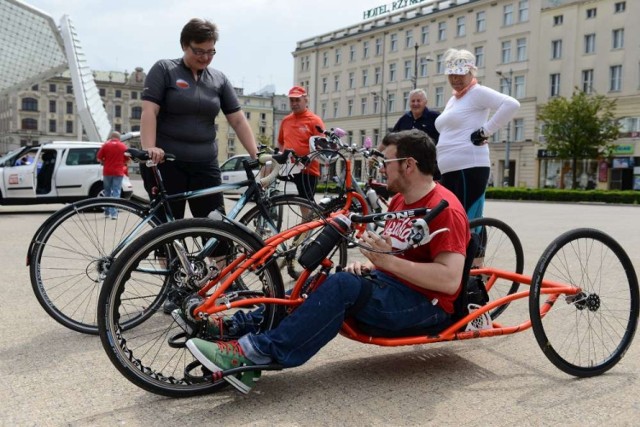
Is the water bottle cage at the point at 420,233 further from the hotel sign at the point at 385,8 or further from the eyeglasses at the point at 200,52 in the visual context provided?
the hotel sign at the point at 385,8

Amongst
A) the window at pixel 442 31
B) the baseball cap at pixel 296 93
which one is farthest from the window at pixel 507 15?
the baseball cap at pixel 296 93

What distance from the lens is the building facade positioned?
155 ft

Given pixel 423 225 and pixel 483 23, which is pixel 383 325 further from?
pixel 483 23

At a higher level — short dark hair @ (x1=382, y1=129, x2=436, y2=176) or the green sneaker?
short dark hair @ (x1=382, y1=129, x2=436, y2=176)

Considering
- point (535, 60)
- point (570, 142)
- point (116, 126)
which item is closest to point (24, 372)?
point (570, 142)

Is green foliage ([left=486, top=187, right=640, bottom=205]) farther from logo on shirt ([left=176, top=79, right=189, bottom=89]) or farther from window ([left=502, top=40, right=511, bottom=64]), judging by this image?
logo on shirt ([left=176, top=79, right=189, bottom=89])

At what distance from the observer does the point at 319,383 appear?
3.07 m

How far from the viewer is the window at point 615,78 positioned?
47469 millimetres

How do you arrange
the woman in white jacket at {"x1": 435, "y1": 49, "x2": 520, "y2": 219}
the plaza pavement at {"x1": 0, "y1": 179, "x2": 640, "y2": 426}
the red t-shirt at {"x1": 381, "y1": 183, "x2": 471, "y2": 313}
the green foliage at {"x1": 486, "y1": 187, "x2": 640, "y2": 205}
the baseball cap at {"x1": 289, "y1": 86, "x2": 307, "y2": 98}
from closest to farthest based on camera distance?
1. the plaza pavement at {"x1": 0, "y1": 179, "x2": 640, "y2": 426}
2. the red t-shirt at {"x1": 381, "y1": 183, "x2": 471, "y2": 313}
3. the woman in white jacket at {"x1": 435, "y1": 49, "x2": 520, "y2": 219}
4. the baseball cap at {"x1": 289, "y1": 86, "x2": 307, "y2": 98}
5. the green foliage at {"x1": 486, "y1": 187, "x2": 640, "y2": 205}

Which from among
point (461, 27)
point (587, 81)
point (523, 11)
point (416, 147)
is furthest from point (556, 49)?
point (416, 147)

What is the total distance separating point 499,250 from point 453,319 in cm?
171

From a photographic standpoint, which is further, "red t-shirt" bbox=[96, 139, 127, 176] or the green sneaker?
"red t-shirt" bbox=[96, 139, 127, 176]

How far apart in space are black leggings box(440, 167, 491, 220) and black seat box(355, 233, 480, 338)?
169 centimetres

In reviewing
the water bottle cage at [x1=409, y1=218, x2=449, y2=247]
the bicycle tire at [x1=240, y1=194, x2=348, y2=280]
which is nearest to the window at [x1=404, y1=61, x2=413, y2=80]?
the bicycle tire at [x1=240, y1=194, x2=348, y2=280]
